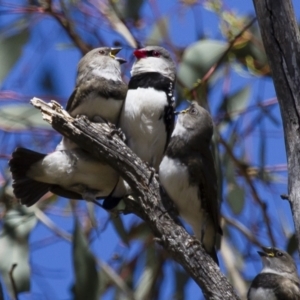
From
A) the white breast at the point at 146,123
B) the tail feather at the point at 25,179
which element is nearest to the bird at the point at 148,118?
the white breast at the point at 146,123

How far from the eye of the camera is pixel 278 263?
18.1 ft

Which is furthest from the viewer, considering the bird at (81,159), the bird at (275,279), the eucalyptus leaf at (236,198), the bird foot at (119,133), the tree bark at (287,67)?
the eucalyptus leaf at (236,198)

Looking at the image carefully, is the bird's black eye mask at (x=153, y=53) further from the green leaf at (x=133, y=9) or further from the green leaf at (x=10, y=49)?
the green leaf at (x=10, y=49)

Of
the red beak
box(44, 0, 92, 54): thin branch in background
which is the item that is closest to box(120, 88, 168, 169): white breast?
the red beak

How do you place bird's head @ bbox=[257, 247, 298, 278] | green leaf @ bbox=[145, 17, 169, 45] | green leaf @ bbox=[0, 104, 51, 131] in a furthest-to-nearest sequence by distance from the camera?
green leaf @ bbox=[145, 17, 169, 45]
green leaf @ bbox=[0, 104, 51, 131]
bird's head @ bbox=[257, 247, 298, 278]

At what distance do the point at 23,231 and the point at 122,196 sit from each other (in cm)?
96

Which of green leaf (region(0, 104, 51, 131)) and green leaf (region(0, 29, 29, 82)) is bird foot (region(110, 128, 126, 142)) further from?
green leaf (region(0, 29, 29, 82))

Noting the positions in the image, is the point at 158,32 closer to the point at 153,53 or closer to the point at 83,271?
the point at 153,53

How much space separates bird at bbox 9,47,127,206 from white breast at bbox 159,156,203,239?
30cm

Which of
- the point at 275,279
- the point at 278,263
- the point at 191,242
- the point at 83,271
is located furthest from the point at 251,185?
the point at 191,242

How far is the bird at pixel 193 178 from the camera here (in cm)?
455

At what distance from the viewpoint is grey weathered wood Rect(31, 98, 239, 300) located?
4.05 m

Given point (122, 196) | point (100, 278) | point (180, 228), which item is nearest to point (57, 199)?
point (100, 278)

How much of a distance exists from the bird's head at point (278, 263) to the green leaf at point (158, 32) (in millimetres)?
1541
